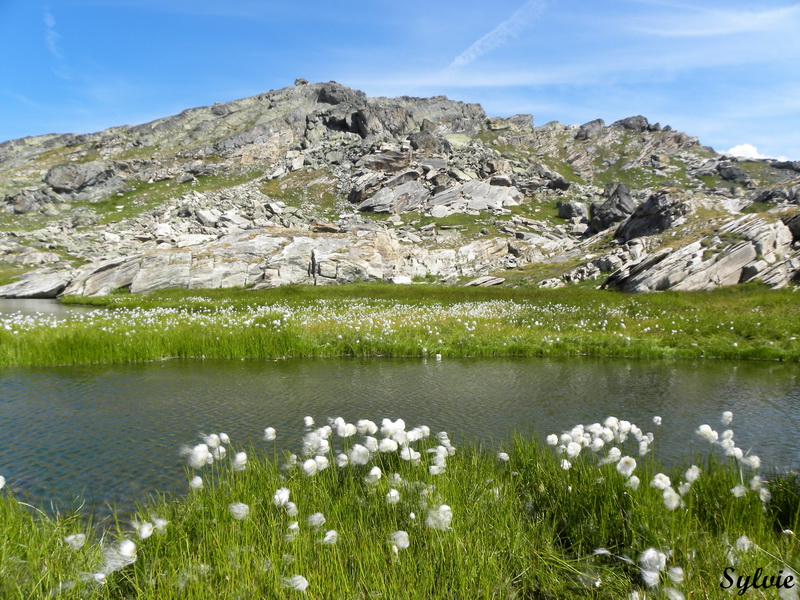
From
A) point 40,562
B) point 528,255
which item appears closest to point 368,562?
point 40,562

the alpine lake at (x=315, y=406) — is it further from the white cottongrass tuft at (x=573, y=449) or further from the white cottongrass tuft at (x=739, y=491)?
the white cottongrass tuft at (x=739, y=491)

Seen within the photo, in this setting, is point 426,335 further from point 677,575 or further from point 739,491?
point 677,575

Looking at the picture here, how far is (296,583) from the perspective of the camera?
344cm

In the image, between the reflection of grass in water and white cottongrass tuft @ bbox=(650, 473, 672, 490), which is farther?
white cottongrass tuft @ bbox=(650, 473, 672, 490)

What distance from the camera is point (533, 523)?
5.29 metres

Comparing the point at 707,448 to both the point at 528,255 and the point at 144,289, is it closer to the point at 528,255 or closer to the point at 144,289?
the point at 144,289

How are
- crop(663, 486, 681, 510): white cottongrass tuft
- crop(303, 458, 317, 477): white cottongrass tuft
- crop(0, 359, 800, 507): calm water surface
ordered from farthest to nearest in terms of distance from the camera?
crop(0, 359, 800, 507): calm water surface < crop(303, 458, 317, 477): white cottongrass tuft < crop(663, 486, 681, 510): white cottongrass tuft

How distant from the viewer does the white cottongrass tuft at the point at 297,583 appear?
338 centimetres

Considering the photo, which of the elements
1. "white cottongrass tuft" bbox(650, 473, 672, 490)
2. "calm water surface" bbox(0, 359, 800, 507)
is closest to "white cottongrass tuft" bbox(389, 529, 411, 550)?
"white cottongrass tuft" bbox(650, 473, 672, 490)

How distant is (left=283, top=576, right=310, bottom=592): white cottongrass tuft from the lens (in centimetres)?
338

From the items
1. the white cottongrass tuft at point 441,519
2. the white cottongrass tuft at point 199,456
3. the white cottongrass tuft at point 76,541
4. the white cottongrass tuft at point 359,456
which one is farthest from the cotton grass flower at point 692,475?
the white cottongrass tuft at point 76,541

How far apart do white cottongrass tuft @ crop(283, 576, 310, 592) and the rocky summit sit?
39342mm

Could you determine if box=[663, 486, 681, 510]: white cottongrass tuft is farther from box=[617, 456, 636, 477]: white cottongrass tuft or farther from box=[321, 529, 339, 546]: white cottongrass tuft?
box=[321, 529, 339, 546]: white cottongrass tuft

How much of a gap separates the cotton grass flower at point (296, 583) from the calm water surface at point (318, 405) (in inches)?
165
